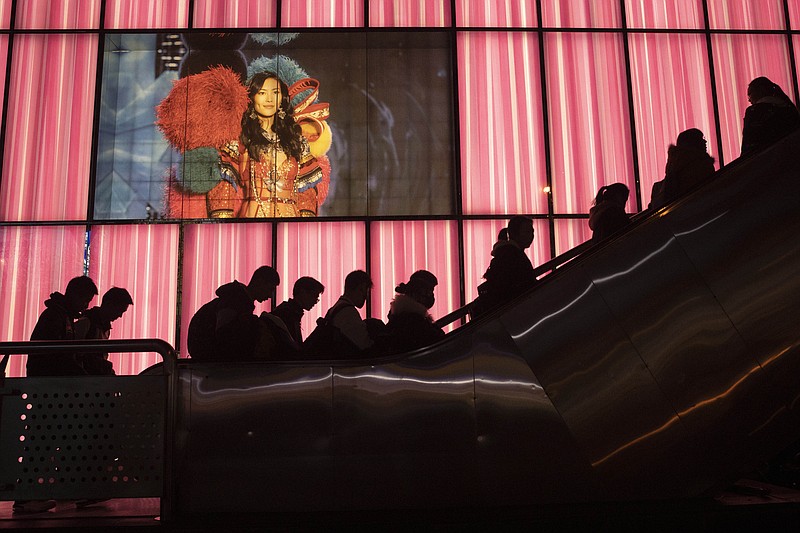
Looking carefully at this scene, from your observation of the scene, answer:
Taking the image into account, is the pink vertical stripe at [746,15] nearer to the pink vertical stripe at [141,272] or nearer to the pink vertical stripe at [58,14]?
the pink vertical stripe at [141,272]

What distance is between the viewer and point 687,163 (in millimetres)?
5242

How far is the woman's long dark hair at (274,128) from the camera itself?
984 cm

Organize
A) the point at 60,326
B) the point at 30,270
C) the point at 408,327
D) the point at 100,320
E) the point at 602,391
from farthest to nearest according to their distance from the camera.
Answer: the point at 30,270 < the point at 100,320 < the point at 60,326 < the point at 408,327 < the point at 602,391

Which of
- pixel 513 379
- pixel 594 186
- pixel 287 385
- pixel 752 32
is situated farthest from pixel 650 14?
pixel 287 385

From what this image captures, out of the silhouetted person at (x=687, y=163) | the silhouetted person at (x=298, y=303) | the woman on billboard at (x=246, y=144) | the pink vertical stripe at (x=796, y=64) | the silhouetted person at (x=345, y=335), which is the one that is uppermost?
the pink vertical stripe at (x=796, y=64)

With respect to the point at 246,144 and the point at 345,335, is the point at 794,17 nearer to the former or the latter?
the point at 246,144

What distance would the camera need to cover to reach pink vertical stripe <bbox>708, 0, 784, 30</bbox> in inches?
411

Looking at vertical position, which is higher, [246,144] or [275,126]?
[275,126]

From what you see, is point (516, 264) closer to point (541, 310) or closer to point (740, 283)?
point (541, 310)

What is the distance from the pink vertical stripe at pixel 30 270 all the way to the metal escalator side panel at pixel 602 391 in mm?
6928

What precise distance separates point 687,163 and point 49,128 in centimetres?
819

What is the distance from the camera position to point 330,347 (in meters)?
4.77

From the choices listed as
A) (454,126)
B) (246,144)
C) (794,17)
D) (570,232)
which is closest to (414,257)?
(454,126)

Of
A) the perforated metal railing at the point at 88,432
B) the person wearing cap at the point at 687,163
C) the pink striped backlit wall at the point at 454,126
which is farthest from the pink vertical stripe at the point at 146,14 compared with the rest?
the person wearing cap at the point at 687,163
